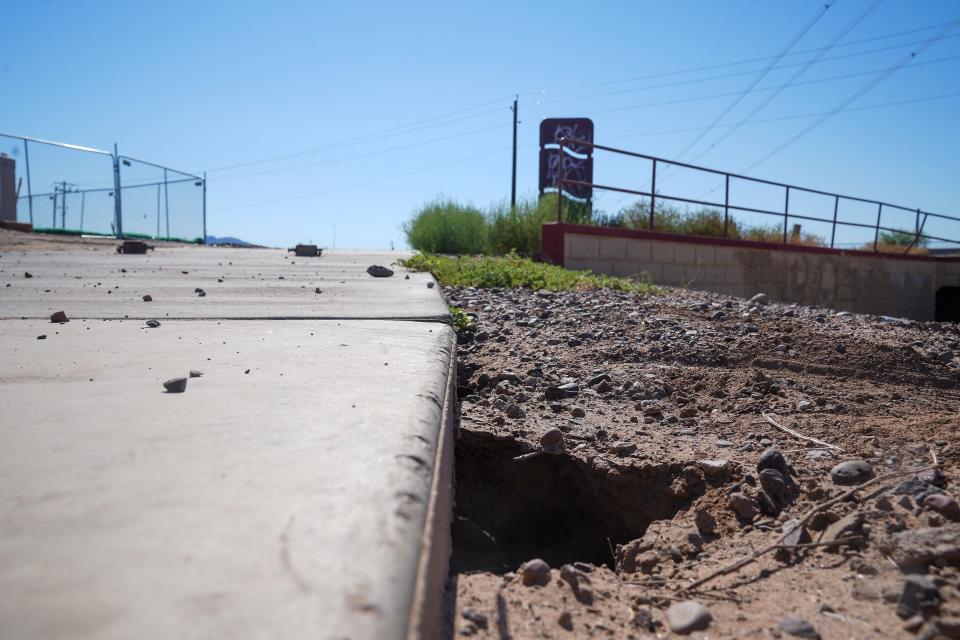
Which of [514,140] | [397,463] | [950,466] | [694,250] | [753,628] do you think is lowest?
[753,628]

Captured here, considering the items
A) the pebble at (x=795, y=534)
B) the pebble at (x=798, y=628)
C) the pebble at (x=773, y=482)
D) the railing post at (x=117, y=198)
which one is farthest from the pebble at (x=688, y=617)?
the railing post at (x=117, y=198)

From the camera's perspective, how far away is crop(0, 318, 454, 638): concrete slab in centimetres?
79

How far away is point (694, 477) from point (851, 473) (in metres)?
0.44

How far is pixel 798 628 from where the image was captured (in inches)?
47.8

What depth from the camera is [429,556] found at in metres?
0.99

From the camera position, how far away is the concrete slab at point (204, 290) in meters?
3.49

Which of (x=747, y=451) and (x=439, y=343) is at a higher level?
(x=439, y=343)

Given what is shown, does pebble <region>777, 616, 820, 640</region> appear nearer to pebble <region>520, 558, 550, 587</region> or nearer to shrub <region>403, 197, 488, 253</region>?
pebble <region>520, 558, 550, 587</region>

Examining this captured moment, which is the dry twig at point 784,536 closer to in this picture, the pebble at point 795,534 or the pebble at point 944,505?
the pebble at point 795,534

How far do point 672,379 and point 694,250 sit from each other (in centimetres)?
815

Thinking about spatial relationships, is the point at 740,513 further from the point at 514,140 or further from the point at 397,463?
the point at 514,140

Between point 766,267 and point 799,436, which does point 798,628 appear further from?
point 766,267

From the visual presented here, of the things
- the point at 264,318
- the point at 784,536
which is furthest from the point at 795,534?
the point at 264,318

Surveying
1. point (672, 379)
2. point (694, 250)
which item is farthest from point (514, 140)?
point (672, 379)
